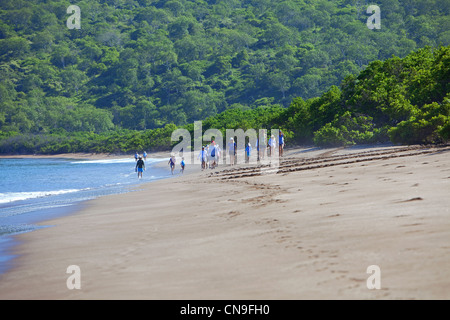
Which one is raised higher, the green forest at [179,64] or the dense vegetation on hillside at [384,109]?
the green forest at [179,64]

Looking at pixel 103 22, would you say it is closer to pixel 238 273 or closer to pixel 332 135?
pixel 332 135

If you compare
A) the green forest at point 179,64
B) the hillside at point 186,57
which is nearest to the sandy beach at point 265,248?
the green forest at point 179,64

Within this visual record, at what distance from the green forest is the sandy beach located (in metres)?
37.6

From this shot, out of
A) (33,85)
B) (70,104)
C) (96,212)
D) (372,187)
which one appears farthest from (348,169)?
(33,85)

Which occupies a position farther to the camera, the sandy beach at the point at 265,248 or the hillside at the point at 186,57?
the hillside at the point at 186,57

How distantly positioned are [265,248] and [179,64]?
13437 cm

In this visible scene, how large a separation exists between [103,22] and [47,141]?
89075mm

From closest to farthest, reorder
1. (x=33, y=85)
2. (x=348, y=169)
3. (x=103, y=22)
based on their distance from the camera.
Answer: (x=348, y=169), (x=33, y=85), (x=103, y=22)

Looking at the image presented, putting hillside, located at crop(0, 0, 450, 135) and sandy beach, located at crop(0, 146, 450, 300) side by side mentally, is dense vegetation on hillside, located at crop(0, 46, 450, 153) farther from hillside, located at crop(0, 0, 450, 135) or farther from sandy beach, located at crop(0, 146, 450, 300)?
hillside, located at crop(0, 0, 450, 135)

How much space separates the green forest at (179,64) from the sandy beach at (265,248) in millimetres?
37649

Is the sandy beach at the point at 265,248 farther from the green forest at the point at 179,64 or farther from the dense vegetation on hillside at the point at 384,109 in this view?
the green forest at the point at 179,64

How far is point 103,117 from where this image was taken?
11375cm

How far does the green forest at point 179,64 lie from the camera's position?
102 m

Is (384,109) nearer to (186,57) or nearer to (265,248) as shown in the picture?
(265,248)
